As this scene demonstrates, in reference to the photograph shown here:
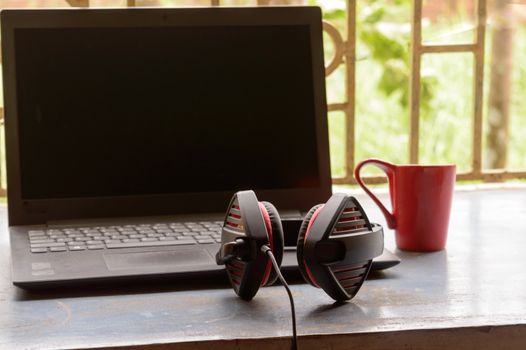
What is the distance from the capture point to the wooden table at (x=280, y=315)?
655mm

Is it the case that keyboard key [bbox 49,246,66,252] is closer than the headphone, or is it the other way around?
the headphone

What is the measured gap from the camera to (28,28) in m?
1.13

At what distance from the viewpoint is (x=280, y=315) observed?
717 millimetres

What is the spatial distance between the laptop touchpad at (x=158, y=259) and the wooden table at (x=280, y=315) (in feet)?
0.11

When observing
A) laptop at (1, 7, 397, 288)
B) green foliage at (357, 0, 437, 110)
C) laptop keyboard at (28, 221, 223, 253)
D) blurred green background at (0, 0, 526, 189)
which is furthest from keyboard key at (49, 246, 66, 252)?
green foliage at (357, 0, 437, 110)

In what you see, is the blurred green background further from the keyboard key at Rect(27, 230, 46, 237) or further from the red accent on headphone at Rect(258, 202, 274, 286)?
the red accent on headphone at Rect(258, 202, 274, 286)

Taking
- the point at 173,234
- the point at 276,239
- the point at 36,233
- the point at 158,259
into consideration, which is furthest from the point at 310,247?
the point at 36,233

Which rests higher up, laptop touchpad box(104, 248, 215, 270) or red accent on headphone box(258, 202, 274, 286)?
red accent on headphone box(258, 202, 274, 286)

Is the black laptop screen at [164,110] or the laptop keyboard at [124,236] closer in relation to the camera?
the laptop keyboard at [124,236]

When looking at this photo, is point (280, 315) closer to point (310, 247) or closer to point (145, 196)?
point (310, 247)

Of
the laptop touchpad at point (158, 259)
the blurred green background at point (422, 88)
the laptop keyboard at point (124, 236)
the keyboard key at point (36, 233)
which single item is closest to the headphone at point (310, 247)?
the laptop touchpad at point (158, 259)

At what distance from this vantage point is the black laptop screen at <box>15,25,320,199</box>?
44.3 inches

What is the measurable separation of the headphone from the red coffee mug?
9.4 inches

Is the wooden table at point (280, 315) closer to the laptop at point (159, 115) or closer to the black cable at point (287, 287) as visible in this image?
the black cable at point (287, 287)
